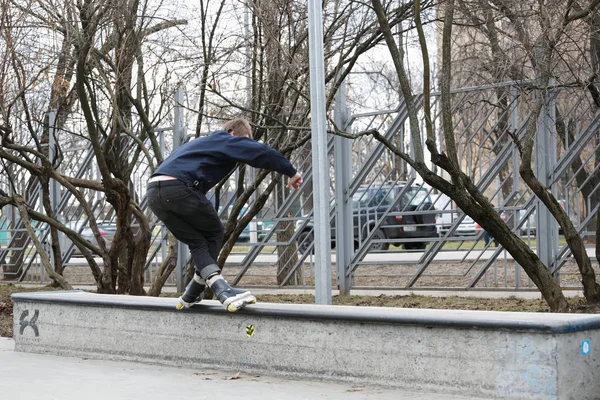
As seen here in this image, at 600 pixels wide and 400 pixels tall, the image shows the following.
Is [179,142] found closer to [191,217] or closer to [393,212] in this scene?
[393,212]

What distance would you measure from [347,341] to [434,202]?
7.84 m

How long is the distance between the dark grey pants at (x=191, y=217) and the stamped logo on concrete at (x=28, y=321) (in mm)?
2068

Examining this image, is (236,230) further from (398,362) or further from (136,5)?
(398,362)

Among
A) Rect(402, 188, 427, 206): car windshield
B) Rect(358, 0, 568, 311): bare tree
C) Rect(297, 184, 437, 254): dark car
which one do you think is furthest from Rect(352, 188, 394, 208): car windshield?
Rect(358, 0, 568, 311): bare tree

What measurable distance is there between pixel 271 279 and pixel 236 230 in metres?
4.97

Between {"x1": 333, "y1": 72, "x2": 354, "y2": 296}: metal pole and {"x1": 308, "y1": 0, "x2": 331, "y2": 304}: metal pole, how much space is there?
622 cm

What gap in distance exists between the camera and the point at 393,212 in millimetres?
13438

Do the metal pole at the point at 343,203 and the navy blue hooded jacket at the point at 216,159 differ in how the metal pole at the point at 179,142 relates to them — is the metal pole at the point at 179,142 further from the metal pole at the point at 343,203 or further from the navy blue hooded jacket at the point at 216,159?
the navy blue hooded jacket at the point at 216,159

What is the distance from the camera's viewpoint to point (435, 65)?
19391 mm

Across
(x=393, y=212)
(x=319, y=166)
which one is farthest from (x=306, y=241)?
(x=319, y=166)

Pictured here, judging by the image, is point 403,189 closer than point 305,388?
No

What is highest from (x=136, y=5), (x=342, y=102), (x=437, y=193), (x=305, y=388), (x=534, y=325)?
(x=136, y=5)

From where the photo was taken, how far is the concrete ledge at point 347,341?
5047 mm

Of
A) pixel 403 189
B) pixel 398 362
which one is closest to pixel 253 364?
pixel 398 362
